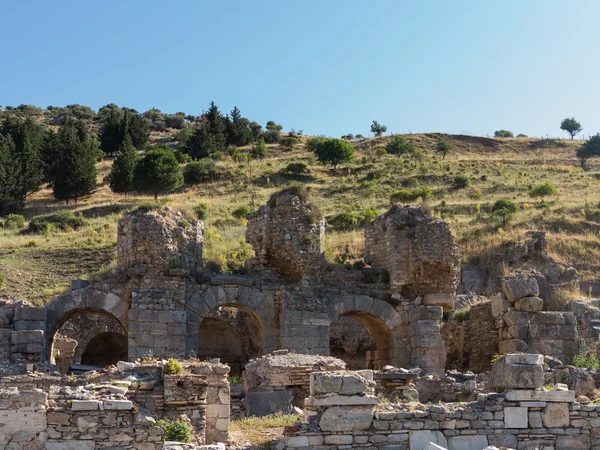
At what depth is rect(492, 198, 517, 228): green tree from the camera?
38125 millimetres

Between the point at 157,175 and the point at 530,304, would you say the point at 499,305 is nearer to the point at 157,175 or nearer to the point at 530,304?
the point at 530,304

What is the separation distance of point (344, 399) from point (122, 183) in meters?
41.4

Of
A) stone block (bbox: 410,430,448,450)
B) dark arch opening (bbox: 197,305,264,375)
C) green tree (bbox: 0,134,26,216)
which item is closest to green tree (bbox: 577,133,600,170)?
green tree (bbox: 0,134,26,216)

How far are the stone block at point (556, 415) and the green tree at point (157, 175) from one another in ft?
127

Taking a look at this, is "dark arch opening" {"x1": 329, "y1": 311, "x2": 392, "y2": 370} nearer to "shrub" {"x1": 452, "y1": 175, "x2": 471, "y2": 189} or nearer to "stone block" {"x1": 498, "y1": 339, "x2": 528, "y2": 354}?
"stone block" {"x1": 498, "y1": 339, "x2": 528, "y2": 354}

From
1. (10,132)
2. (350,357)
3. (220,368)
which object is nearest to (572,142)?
(10,132)

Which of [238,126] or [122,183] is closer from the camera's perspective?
[122,183]

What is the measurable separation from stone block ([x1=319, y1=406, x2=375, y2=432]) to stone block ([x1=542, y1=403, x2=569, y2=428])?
2604mm

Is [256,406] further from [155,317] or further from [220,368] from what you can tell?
[155,317]

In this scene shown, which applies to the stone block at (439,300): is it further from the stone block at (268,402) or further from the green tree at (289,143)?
the green tree at (289,143)

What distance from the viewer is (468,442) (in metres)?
12.1

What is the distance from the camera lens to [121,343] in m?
31.0

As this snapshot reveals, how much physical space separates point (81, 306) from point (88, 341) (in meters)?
7.78

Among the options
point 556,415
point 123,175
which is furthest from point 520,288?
point 123,175
